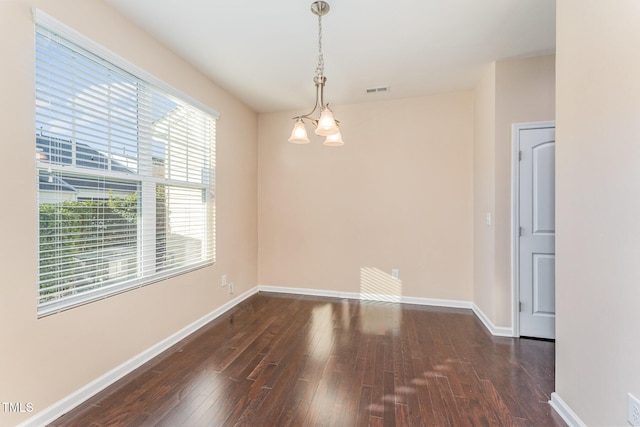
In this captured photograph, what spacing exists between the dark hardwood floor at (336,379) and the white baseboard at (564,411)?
41 millimetres

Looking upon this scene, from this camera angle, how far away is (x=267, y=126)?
4293 mm

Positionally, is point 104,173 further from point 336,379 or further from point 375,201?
point 375,201

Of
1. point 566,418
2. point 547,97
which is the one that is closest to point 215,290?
point 566,418

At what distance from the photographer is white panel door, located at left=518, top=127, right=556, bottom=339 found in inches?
107

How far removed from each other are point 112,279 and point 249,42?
2.28 metres

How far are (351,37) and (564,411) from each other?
3.08 metres

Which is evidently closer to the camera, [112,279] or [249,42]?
[112,279]

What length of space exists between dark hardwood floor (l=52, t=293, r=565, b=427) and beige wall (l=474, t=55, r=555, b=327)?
46 cm

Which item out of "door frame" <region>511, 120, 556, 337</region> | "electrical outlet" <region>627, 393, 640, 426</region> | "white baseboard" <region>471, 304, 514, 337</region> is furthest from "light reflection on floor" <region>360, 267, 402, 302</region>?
"electrical outlet" <region>627, 393, 640, 426</region>

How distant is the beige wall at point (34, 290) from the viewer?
4.91 feet

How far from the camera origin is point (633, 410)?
125 cm

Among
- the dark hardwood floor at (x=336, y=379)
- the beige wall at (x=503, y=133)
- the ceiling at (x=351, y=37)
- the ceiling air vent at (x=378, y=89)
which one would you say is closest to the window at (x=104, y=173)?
the ceiling at (x=351, y=37)

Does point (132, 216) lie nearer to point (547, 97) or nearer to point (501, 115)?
point (501, 115)

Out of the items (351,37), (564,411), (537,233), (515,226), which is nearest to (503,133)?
(515,226)
